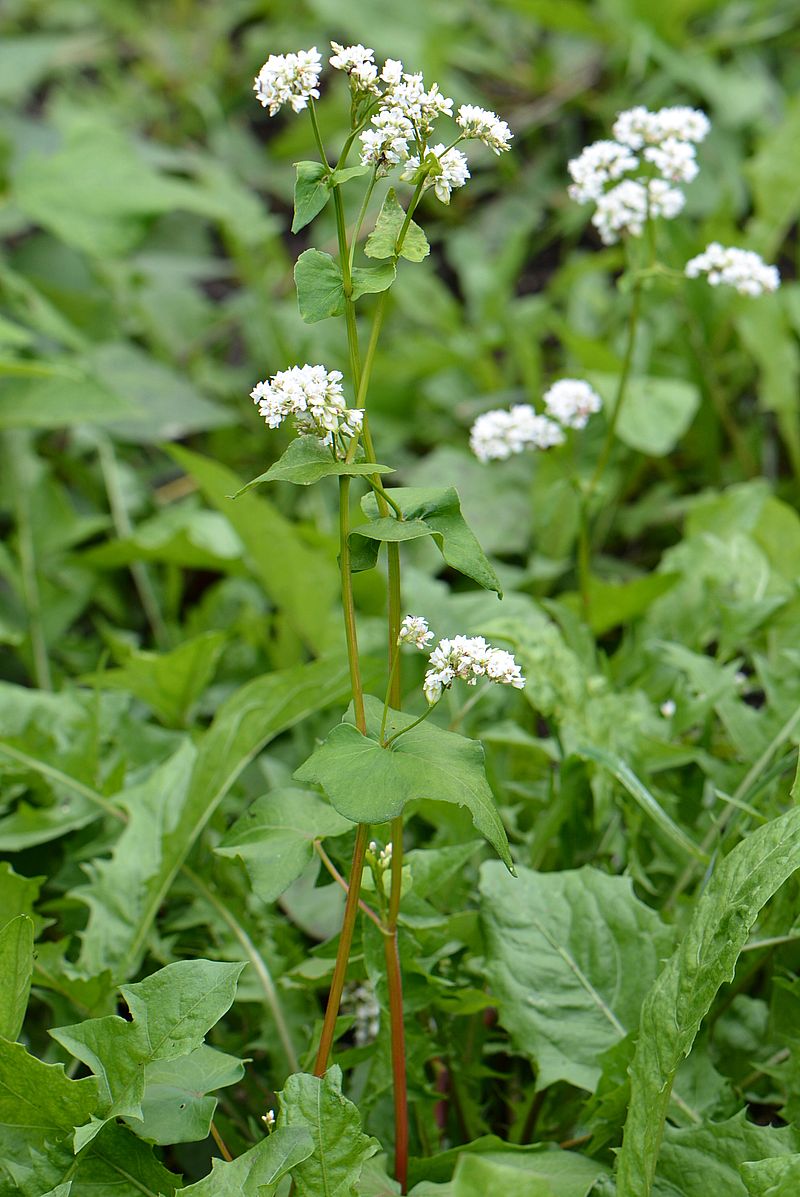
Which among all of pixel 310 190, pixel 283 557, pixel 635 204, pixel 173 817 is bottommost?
pixel 173 817

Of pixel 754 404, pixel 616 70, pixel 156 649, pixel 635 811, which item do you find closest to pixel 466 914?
pixel 635 811

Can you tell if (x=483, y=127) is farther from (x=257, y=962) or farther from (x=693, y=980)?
(x=257, y=962)

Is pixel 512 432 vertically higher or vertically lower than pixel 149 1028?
higher

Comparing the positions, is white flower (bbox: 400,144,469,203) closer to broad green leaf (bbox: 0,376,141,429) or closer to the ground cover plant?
the ground cover plant

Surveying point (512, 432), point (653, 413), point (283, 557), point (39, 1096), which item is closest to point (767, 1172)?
point (39, 1096)

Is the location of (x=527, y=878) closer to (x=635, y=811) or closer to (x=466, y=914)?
(x=466, y=914)

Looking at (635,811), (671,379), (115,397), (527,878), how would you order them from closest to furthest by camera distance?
(527,878) < (635,811) < (115,397) < (671,379)
